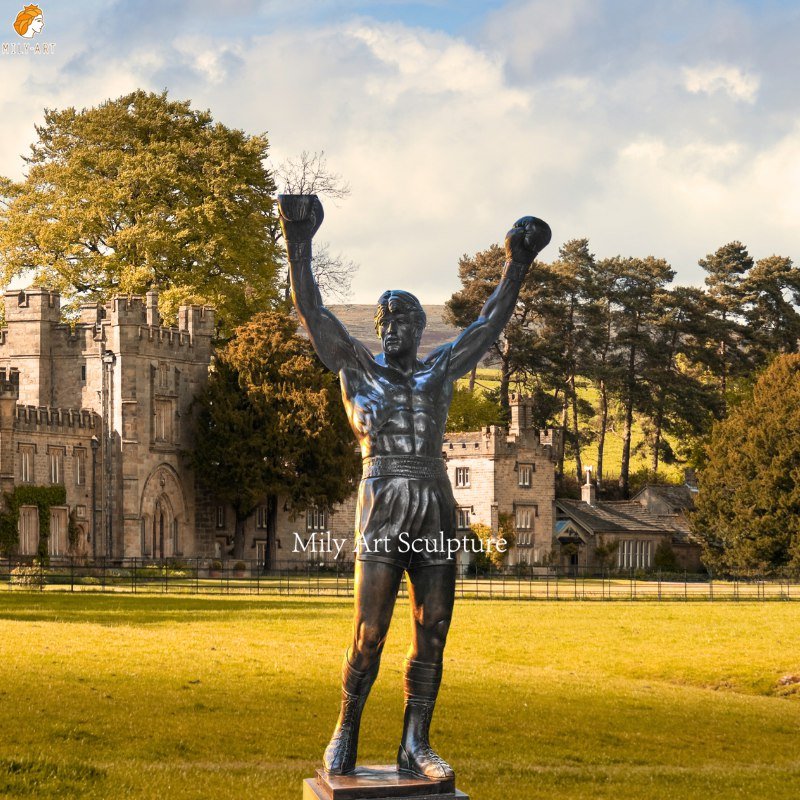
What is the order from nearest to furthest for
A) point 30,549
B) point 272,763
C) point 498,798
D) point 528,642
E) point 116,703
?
point 498,798
point 272,763
point 116,703
point 528,642
point 30,549

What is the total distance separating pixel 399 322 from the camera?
10945 millimetres

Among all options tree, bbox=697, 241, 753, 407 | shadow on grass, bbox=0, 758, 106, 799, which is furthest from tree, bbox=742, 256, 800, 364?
shadow on grass, bbox=0, 758, 106, 799

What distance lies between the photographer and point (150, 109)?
68562 mm

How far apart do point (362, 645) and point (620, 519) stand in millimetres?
73116

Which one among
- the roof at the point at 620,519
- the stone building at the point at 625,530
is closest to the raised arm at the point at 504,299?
the stone building at the point at 625,530

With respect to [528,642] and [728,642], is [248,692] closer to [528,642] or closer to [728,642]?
[528,642]

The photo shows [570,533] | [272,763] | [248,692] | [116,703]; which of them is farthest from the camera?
[570,533]

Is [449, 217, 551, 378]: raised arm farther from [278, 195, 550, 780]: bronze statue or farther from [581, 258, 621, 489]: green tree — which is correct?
[581, 258, 621, 489]: green tree

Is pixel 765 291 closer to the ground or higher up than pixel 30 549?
higher up

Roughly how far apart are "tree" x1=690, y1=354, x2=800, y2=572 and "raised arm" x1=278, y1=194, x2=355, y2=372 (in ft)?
191

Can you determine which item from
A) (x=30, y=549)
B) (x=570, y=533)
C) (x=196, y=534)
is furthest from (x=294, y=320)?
(x=570, y=533)

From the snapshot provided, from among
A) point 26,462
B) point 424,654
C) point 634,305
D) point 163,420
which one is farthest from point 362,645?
point 634,305

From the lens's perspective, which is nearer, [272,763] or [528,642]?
[272,763]

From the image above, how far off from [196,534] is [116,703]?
47.4m
